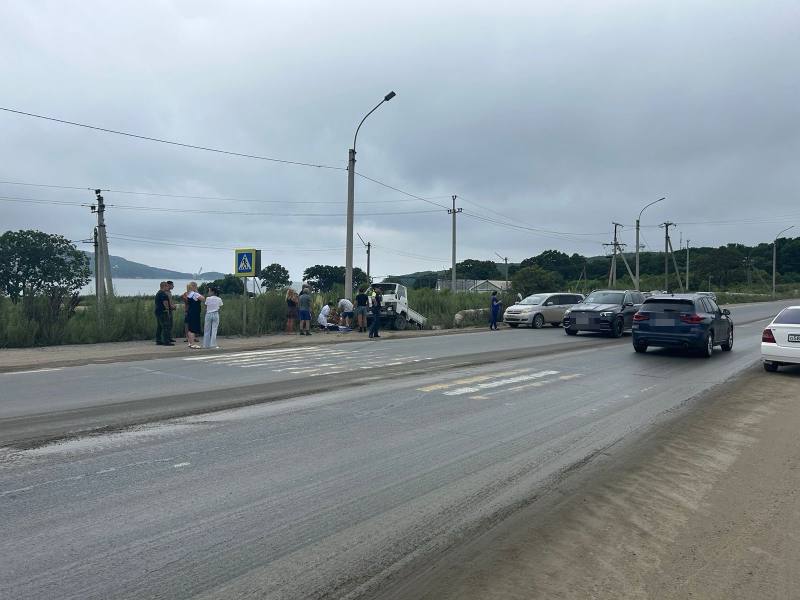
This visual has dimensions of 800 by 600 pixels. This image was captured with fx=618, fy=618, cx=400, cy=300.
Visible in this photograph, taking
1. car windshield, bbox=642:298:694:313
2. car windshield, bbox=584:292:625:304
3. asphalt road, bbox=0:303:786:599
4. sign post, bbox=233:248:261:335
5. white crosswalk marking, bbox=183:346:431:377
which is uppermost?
sign post, bbox=233:248:261:335

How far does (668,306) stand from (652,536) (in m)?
12.8

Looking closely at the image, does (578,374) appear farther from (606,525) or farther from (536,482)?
(606,525)

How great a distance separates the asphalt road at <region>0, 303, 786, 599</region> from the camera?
12.4 ft

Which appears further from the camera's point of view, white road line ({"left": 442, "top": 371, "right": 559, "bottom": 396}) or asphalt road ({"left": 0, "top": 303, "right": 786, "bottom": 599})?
white road line ({"left": 442, "top": 371, "right": 559, "bottom": 396})

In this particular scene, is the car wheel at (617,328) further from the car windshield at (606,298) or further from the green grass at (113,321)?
the green grass at (113,321)

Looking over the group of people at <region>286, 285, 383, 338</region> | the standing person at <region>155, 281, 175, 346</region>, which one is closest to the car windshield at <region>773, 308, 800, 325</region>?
the group of people at <region>286, 285, 383, 338</region>

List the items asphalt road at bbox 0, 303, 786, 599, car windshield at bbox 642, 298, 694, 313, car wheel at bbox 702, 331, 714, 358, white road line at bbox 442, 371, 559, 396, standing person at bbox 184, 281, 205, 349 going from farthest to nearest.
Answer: standing person at bbox 184, 281, 205, 349
car windshield at bbox 642, 298, 694, 313
car wheel at bbox 702, 331, 714, 358
white road line at bbox 442, 371, 559, 396
asphalt road at bbox 0, 303, 786, 599

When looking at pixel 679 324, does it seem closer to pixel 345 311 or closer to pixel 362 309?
pixel 362 309

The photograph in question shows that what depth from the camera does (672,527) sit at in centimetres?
457

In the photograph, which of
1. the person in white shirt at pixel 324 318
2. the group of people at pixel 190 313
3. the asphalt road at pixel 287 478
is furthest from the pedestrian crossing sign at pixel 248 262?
the asphalt road at pixel 287 478

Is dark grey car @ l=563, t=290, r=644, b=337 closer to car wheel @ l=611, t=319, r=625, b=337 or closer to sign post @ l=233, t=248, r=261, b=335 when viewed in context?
car wheel @ l=611, t=319, r=625, b=337

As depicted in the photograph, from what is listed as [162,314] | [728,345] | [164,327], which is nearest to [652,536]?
[728,345]

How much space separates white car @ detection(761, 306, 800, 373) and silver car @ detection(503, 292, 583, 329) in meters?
14.6

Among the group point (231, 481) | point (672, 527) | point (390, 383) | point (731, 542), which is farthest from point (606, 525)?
point (390, 383)
